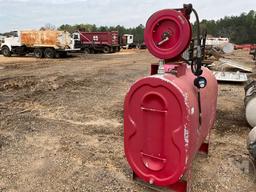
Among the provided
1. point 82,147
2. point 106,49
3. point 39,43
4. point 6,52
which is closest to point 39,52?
point 39,43

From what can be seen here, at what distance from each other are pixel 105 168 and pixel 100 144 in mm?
833

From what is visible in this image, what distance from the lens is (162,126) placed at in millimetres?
2850

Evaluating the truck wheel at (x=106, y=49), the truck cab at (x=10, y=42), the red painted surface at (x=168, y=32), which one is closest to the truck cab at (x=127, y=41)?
the truck wheel at (x=106, y=49)

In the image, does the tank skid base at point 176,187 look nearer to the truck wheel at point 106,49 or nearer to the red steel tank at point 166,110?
the red steel tank at point 166,110

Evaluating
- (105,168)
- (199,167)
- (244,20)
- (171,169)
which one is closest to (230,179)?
(199,167)

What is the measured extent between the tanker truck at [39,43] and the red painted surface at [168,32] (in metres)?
18.4

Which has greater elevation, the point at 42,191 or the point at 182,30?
the point at 182,30

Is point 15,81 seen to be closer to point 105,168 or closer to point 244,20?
point 105,168

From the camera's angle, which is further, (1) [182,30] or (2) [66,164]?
(2) [66,164]

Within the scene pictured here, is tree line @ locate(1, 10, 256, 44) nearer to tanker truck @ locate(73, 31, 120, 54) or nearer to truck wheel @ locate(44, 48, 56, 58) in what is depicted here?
tanker truck @ locate(73, 31, 120, 54)

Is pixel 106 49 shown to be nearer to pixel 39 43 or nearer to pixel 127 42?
pixel 39 43

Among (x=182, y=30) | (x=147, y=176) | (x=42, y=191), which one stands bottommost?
(x=42, y=191)

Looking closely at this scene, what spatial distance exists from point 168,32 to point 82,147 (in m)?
2.33

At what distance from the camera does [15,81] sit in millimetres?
10453
